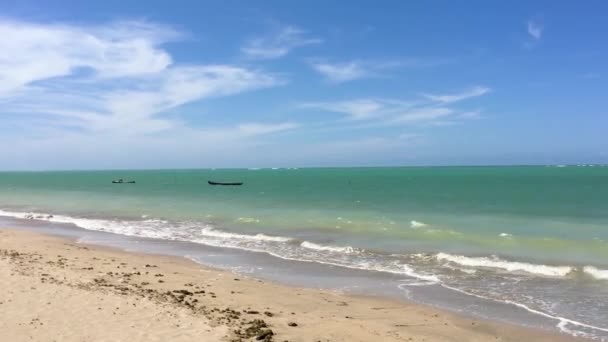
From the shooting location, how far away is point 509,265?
15500 millimetres

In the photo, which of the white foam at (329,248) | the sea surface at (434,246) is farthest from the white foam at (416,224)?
the white foam at (329,248)

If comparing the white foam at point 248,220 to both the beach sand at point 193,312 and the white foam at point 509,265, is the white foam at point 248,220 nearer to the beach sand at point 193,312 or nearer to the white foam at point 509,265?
the white foam at point 509,265

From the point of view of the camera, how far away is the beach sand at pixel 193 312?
26.7ft

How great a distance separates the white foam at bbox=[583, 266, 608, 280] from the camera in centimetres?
1397

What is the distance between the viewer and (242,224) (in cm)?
2675

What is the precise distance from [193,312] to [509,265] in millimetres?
10487

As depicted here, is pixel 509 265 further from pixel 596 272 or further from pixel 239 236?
pixel 239 236

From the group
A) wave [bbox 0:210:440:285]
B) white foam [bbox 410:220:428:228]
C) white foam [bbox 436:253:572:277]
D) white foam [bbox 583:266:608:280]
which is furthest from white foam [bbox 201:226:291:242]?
white foam [bbox 583:266:608:280]

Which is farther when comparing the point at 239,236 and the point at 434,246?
the point at 239,236

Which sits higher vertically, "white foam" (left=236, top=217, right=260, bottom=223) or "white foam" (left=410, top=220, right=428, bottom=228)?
"white foam" (left=410, top=220, right=428, bottom=228)

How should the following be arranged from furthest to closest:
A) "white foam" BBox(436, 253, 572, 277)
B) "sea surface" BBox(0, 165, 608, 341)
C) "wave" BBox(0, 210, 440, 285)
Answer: "wave" BBox(0, 210, 440, 285) → "white foam" BBox(436, 253, 572, 277) → "sea surface" BBox(0, 165, 608, 341)

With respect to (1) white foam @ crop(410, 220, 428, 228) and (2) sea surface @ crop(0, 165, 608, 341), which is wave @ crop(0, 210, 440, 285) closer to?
(2) sea surface @ crop(0, 165, 608, 341)

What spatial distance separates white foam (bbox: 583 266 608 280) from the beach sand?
601 centimetres

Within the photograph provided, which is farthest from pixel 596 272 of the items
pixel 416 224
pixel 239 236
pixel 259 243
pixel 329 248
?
pixel 239 236
